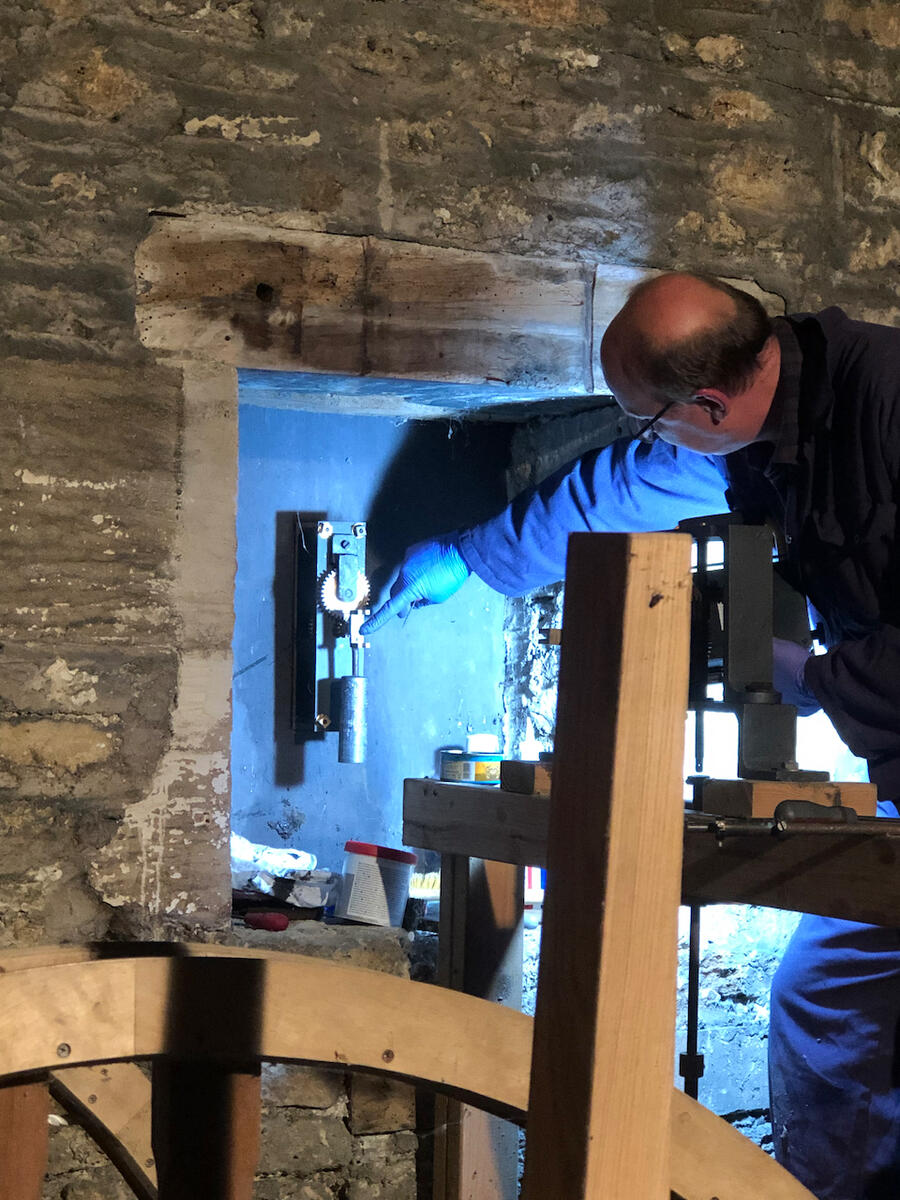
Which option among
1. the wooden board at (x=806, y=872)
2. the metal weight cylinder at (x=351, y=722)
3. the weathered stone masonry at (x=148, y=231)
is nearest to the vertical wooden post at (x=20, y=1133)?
the wooden board at (x=806, y=872)

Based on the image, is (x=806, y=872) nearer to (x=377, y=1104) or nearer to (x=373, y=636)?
(x=377, y=1104)

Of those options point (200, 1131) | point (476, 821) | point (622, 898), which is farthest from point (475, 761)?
point (622, 898)

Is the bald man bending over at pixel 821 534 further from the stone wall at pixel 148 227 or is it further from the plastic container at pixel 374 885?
the plastic container at pixel 374 885

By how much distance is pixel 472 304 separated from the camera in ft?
7.13

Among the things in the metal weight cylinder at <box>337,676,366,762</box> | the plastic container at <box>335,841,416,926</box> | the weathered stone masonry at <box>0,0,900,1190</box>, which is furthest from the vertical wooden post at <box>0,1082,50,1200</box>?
the metal weight cylinder at <box>337,676,366,762</box>

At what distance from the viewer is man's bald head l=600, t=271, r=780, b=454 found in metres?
1.73

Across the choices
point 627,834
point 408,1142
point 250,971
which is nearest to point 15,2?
point 250,971

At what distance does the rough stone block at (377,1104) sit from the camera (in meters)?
2.02

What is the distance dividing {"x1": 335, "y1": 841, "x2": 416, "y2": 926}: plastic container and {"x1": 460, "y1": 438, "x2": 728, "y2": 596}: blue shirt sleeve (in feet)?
2.19

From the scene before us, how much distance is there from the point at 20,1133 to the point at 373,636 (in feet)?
6.27

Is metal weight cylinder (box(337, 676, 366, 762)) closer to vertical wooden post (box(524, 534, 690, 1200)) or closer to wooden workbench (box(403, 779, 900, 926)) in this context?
wooden workbench (box(403, 779, 900, 926))

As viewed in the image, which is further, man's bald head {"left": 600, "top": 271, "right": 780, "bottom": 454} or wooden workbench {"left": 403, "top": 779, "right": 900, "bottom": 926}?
man's bald head {"left": 600, "top": 271, "right": 780, "bottom": 454}

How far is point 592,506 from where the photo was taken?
229 cm

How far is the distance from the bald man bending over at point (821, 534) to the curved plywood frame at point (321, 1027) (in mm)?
894
